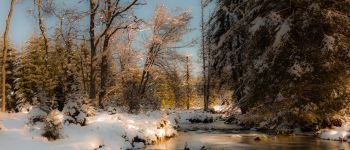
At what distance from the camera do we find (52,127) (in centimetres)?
1581

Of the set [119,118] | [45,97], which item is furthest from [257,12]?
[45,97]

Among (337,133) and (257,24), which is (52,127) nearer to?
(257,24)

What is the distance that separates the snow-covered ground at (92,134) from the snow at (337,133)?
22.4 ft

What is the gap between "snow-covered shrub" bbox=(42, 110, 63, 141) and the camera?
51.6ft

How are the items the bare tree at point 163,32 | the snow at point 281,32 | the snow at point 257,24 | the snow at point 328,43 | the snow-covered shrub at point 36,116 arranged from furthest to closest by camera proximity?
1. the bare tree at point 163,32
2. the snow at point 257,24
3. the snow at point 281,32
4. the snow at point 328,43
5. the snow-covered shrub at point 36,116

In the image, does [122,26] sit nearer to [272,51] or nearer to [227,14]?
[227,14]

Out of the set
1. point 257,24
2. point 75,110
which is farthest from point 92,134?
point 257,24

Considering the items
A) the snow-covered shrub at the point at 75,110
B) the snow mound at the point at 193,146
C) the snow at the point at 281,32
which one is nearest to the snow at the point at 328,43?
the snow at the point at 281,32

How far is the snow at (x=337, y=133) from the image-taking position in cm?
1905

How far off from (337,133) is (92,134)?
9863 mm

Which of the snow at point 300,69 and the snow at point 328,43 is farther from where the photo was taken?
the snow at point 300,69

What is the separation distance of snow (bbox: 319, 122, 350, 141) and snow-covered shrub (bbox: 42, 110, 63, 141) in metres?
10.6

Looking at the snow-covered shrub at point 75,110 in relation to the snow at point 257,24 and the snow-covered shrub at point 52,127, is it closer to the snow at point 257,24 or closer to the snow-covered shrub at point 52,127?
the snow-covered shrub at point 52,127

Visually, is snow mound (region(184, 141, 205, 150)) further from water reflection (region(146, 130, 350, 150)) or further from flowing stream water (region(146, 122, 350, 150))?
water reflection (region(146, 130, 350, 150))
